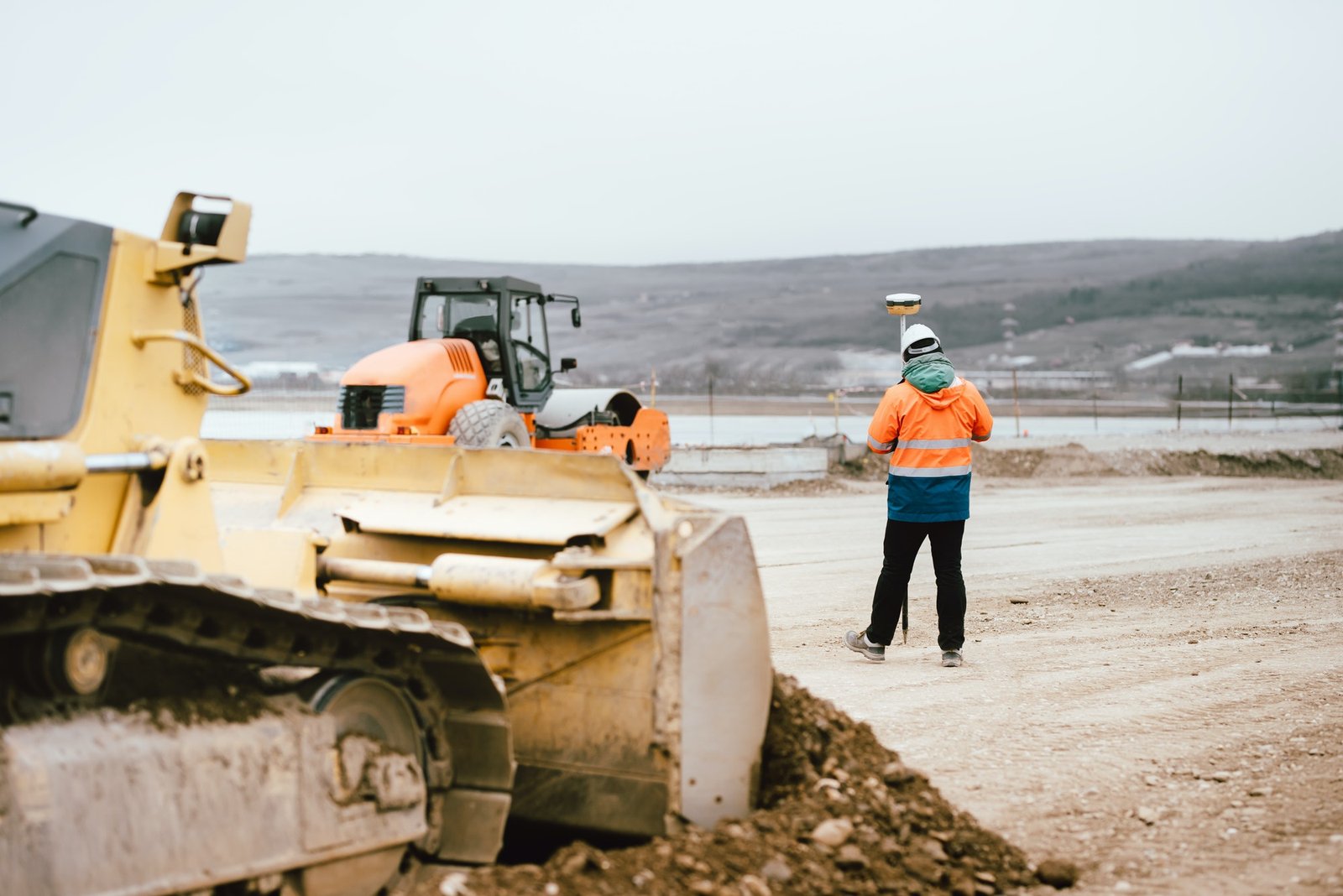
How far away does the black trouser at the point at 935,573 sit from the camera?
8.22 m

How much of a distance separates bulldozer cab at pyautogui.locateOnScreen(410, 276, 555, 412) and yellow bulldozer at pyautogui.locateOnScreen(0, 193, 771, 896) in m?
9.05

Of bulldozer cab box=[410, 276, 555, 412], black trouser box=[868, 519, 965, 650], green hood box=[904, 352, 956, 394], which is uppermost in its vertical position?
bulldozer cab box=[410, 276, 555, 412]

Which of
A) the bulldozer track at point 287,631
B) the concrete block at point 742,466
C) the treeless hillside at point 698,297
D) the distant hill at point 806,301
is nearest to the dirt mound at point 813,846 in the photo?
the bulldozer track at point 287,631

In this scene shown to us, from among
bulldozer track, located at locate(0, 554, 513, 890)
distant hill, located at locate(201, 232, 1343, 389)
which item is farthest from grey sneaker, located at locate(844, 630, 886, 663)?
distant hill, located at locate(201, 232, 1343, 389)

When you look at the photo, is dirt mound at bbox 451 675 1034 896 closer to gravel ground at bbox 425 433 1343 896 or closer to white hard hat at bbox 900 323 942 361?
gravel ground at bbox 425 433 1343 896

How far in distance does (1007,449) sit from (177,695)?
23110 millimetres

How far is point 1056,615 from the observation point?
1016cm

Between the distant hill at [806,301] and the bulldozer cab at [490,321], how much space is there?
127 ft

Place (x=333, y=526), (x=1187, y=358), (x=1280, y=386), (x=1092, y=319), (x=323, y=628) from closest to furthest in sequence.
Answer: (x=323, y=628), (x=333, y=526), (x=1280, y=386), (x=1187, y=358), (x=1092, y=319)

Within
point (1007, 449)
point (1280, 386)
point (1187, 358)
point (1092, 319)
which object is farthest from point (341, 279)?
point (1007, 449)

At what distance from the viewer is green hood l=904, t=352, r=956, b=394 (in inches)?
325

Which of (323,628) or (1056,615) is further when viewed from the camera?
(1056,615)

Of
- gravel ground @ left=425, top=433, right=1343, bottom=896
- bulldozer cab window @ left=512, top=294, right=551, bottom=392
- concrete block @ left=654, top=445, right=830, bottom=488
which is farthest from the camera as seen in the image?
concrete block @ left=654, top=445, right=830, bottom=488

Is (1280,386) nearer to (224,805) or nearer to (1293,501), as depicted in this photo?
(1293,501)
